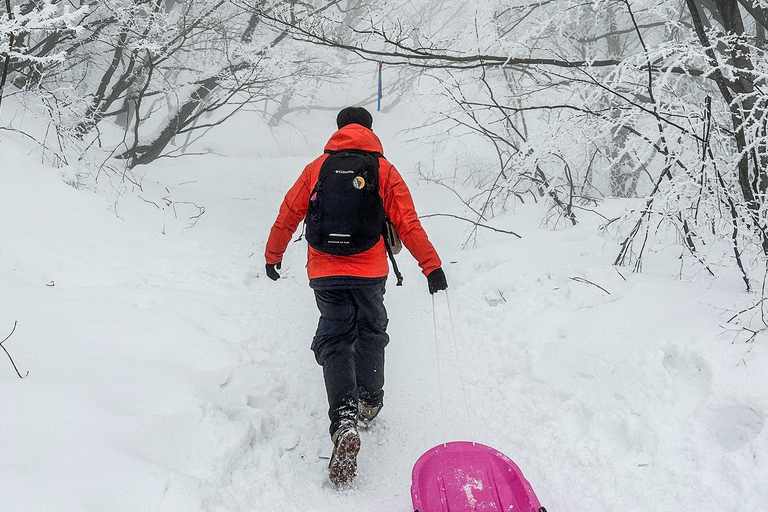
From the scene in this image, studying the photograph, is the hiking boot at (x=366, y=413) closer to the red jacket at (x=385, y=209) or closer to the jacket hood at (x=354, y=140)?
the red jacket at (x=385, y=209)

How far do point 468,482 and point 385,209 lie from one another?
1410 millimetres

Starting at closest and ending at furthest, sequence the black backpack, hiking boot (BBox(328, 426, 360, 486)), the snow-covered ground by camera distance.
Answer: the snow-covered ground < hiking boot (BBox(328, 426, 360, 486)) < the black backpack

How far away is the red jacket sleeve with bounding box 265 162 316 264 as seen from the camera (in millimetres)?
2756

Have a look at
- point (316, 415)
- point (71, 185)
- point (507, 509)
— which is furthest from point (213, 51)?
point (507, 509)

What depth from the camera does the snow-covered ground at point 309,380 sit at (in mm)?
2135

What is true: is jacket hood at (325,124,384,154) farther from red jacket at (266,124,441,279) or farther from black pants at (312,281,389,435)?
black pants at (312,281,389,435)

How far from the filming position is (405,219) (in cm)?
268

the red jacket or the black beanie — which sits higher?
the black beanie

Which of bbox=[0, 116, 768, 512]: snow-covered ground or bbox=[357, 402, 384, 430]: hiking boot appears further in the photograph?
bbox=[357, 402, 384, 430]: hiking boot

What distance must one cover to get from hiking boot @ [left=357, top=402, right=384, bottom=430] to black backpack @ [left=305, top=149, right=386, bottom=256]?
35.6 inches

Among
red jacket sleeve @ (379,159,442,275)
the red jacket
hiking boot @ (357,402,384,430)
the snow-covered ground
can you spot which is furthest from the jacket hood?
the snow-covered ground

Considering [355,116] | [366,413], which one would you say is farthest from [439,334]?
[355,116]

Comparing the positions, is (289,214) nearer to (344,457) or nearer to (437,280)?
(437,280)

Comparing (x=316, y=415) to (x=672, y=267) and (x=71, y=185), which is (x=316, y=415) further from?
(x=71, y=185)
